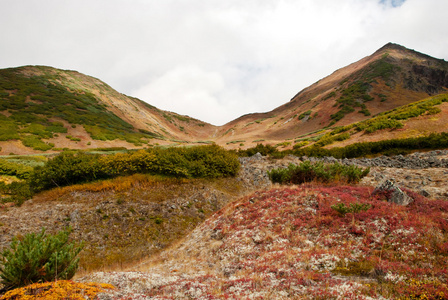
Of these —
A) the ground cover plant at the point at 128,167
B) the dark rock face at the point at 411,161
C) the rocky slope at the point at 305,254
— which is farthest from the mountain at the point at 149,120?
the rocky slope at the point at 305,254

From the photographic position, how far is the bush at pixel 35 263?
15.2 feet

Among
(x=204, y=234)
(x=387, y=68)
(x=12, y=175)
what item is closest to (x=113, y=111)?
(x=12, y=175)

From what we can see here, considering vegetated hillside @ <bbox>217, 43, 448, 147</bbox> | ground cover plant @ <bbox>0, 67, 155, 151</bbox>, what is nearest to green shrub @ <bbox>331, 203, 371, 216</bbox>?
ground cover plant @ <bbox>0, 67, 155, 151</bbox>

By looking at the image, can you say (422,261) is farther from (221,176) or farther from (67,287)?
(221,176)

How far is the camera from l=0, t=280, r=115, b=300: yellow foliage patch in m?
4.03

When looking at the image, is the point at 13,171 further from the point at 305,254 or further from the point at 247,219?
the point at 305,254

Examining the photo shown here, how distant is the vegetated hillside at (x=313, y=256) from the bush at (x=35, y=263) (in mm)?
1018

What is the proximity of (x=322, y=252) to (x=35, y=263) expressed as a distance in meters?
6.98

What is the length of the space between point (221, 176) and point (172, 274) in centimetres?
1061

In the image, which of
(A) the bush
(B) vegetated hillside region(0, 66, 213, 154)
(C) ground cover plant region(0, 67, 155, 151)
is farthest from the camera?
(C) ground cover plant region(0, 67, 155, 151)

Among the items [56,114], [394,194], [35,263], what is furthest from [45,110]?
[394,194]

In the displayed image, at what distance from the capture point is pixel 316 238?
698cm

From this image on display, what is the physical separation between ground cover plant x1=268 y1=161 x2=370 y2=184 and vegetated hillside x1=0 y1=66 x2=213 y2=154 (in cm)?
3986

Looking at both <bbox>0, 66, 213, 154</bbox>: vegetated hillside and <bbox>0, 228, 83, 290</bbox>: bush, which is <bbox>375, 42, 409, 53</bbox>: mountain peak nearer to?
<bbox>0, 66, 213, 154</bbox>: vegetated hillside
